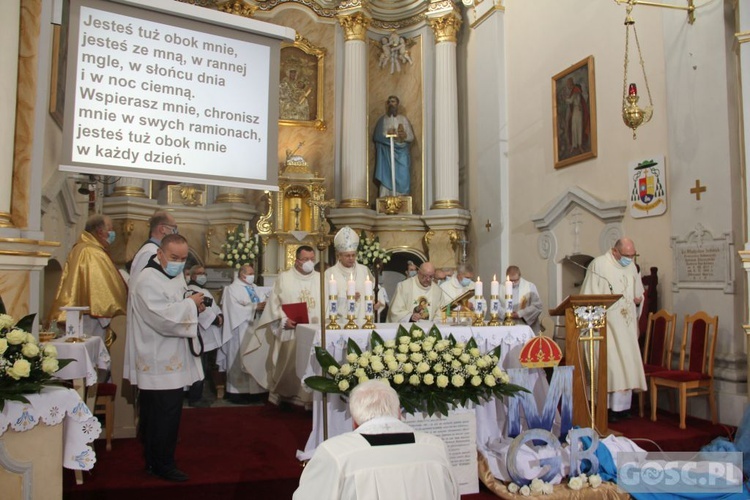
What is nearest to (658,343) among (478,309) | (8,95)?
(478,309)

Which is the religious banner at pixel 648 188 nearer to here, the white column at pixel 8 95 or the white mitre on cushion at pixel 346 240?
the white mitre on cushion at pixel 346 240

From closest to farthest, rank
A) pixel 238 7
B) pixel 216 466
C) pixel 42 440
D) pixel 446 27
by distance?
1. pixel 42 440
2. pixel 216 466
3. pixel 238 7
4. pixel 446 27

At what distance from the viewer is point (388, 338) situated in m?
5.26

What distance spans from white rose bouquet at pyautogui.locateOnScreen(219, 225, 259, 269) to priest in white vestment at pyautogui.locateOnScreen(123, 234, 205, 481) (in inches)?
241

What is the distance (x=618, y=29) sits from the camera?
884 cm

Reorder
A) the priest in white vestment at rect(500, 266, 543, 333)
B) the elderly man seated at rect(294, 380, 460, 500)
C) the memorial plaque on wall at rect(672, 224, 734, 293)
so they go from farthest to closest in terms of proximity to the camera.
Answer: the priest in white vestment at rect(500, 266, 543, 333) < the memorial plaque on wall at rect(672, 224, 734, 293) < the elderly man seated at rect(294, 380, 460, 500)

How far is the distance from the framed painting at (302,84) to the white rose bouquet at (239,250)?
3206 mm

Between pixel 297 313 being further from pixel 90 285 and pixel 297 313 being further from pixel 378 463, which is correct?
pixel 378 463

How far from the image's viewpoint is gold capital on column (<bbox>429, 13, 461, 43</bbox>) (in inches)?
500

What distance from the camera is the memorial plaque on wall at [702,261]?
22.4 ft

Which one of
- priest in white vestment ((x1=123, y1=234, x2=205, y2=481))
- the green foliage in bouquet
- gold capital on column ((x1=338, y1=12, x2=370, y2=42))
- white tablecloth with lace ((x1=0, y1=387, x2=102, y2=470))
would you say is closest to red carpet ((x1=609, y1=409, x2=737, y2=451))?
the green foliage in bouquet

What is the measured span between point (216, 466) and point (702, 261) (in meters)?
5.59

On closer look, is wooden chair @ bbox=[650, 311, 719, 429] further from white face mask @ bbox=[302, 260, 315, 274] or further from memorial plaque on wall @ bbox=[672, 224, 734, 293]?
white face mask @ bbox=[302, 260, 315, 274]

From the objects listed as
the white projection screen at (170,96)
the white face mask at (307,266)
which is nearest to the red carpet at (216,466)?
the white face mask at (307,266)
